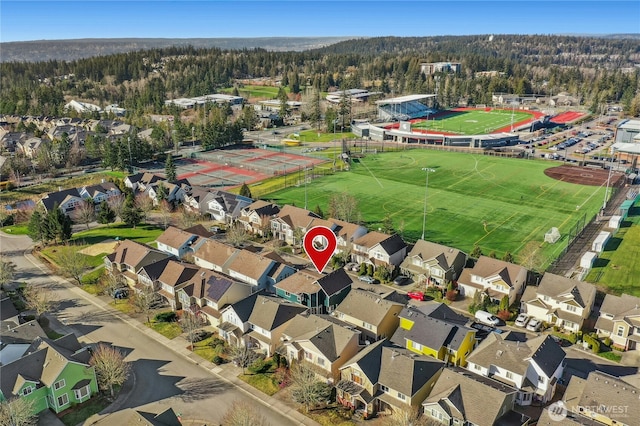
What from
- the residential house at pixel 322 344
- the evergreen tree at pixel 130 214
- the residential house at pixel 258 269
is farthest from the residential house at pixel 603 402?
the evergreen tree at pixel 130 214

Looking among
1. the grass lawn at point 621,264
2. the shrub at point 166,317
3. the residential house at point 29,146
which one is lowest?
the shrub at point 166,317

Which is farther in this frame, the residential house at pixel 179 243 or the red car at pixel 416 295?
the residential house at pixel 179 243

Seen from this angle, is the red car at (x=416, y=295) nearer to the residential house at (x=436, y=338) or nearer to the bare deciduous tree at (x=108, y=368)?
the residential house at (x=436, y=338)

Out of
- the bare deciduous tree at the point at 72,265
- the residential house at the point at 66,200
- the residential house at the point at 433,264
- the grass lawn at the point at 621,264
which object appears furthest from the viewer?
the residential house at the point at 66,200

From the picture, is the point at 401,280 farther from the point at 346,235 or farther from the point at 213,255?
the point at 213,255

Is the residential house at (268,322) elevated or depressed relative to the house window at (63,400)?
elevated

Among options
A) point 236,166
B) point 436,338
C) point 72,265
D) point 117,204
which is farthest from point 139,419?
point 236,166
